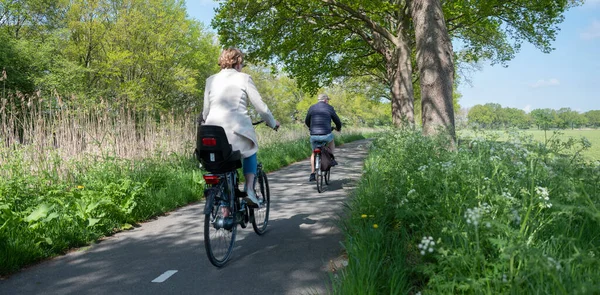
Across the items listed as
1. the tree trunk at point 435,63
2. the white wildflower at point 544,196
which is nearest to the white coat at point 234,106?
the white wildflower at point 544,196

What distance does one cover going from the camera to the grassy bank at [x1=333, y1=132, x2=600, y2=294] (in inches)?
81.6

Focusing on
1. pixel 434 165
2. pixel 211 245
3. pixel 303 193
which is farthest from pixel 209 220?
pixel 303 193

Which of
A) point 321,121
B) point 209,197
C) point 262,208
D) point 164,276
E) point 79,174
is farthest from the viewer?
point 321,121

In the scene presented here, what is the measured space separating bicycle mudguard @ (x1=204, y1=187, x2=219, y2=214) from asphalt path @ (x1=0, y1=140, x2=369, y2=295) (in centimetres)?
61

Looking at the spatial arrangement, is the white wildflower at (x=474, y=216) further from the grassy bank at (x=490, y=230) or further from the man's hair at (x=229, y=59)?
the man's hair at (x=229, y=59)

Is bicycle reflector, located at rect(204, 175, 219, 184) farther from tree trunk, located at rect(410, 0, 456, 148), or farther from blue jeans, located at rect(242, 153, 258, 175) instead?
tree trunk, located at rect(410, 0, 456, 148)

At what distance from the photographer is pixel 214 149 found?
3881mm

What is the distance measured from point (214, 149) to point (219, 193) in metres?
0.50

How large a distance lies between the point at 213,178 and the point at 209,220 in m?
0.41

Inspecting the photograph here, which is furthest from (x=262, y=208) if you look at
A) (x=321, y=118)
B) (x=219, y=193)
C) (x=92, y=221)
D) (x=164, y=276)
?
(x=321, y=118)

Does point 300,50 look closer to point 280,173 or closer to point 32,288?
point 280,173

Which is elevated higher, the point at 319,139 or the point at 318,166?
the point at 319,139

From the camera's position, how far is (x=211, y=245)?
381 centimetres

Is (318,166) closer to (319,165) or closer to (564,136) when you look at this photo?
(319,165)
